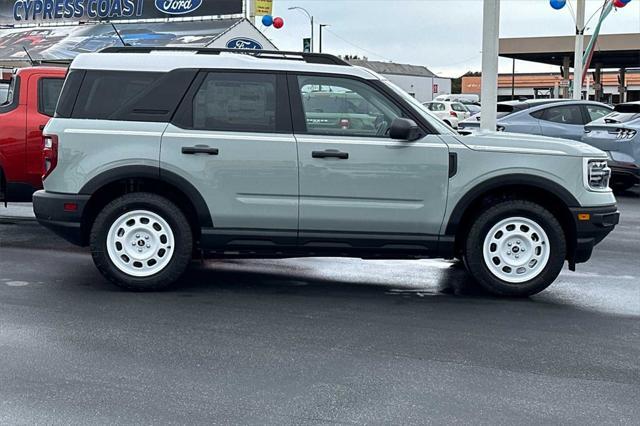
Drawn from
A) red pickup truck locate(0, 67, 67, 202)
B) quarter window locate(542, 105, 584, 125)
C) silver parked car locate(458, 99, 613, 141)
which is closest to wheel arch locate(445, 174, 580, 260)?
red pickup truck locate(0, 67, 67, 202)

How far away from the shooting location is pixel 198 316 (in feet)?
20.5

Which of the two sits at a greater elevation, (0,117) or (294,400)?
(0,117)

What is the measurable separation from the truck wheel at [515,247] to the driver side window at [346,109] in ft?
3.81

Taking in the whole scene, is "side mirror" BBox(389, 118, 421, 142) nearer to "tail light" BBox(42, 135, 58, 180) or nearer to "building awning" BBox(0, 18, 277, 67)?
"tail light" BBox(42, 135, 58, 180)

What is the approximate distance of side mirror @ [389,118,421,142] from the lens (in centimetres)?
659

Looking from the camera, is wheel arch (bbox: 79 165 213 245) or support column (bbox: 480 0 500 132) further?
support column (bbox: 480 0 500 132)

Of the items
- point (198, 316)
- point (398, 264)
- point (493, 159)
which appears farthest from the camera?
point (398, 264)

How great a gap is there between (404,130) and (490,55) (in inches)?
283

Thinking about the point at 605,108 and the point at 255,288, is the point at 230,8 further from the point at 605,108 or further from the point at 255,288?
the point at 255,288

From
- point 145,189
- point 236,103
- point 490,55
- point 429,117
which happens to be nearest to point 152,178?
point 145,189

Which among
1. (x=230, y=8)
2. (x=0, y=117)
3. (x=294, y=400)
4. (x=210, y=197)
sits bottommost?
(x=294, y=400)

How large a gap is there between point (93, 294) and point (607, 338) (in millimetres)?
4097

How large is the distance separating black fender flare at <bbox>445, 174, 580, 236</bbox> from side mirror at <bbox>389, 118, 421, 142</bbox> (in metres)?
0.66

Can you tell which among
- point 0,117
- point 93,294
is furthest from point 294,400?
point 0,117
